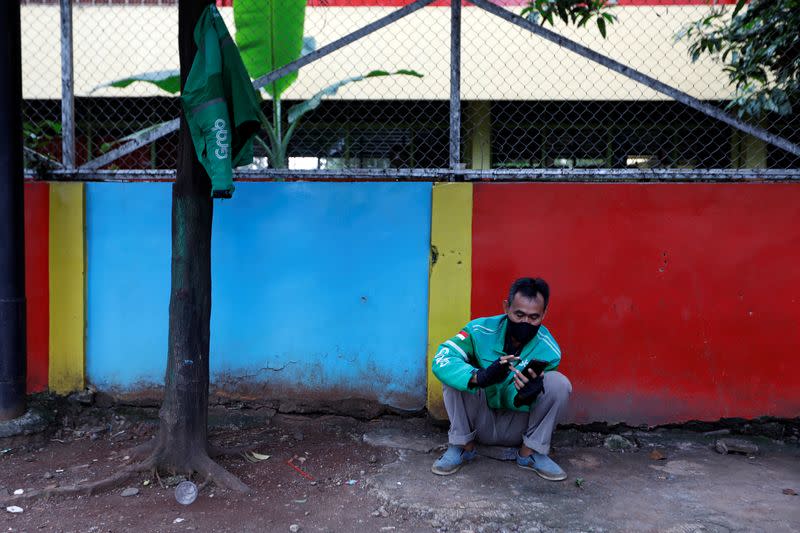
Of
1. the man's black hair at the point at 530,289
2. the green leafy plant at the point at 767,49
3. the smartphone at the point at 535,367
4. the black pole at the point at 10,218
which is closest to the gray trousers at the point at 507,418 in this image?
the smartphone at the point at 535,367

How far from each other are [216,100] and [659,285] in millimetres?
2504

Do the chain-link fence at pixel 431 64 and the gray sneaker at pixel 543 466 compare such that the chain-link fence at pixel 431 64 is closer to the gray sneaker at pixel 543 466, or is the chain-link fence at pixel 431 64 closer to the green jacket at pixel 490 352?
the green jacket at pixel 490 352

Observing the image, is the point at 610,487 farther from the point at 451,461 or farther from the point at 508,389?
the point at 451,461

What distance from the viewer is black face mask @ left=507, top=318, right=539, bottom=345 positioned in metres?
2.88

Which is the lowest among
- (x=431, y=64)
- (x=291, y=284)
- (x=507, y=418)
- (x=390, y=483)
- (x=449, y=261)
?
(x=390, y=483)

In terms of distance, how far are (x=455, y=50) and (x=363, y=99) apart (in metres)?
3.50

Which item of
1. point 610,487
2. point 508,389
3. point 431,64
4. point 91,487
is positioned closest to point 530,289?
point 508,389

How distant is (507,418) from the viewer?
304cm

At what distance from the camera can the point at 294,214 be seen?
11.5 feet

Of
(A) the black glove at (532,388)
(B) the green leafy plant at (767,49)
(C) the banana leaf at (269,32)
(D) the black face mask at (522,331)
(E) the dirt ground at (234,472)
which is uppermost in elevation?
(C) the banana leaf at (269,32)

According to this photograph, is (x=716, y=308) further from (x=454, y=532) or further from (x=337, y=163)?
(x=337, y=163)

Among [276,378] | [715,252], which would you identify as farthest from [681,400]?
[276,378]

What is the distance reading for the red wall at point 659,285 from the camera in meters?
3.38

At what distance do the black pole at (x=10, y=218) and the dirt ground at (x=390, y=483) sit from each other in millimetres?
341
